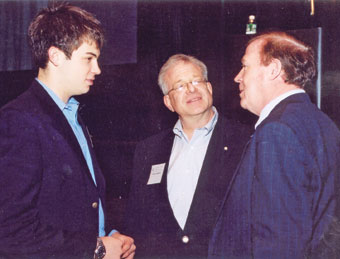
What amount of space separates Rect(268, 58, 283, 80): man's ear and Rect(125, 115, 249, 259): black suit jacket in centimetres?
68

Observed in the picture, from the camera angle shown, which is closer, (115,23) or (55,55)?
(55,55)

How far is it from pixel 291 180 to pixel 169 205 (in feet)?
3.32

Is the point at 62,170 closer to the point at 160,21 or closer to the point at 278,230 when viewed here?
the point at 278,230

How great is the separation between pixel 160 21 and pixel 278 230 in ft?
10.0

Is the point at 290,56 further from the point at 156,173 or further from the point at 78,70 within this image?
the point at 156,173

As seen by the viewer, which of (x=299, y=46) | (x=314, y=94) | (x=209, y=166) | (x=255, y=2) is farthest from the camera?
(x=255, y=2)

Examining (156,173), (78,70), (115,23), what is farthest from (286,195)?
(115,23)

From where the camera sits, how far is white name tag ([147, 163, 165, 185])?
7.09 feet

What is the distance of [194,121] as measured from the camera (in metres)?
2.27

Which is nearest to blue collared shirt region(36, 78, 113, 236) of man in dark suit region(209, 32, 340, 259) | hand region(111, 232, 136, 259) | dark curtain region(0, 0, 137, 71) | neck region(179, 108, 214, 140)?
hand region(111, 232, 136, 259)

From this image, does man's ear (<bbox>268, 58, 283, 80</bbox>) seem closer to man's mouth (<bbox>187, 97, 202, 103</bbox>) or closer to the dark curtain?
man's mouth (<bbox>187, 97, 202, 103</bbox>)

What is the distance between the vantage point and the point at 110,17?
365 centimetres

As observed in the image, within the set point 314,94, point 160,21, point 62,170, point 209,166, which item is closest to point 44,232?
point 62,170

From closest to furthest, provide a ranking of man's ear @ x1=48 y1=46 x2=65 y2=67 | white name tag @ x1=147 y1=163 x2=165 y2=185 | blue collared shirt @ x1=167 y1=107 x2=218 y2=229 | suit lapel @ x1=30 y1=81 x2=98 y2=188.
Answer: suit lapel @ x1=30 y1=81 x2=98 y2=188
man's ear @ x1=48 y1=46 x2=65 y2=67
blue collared shirt @ x1=167 y1=107 x2=218 y2=229
white name tag @ x1=147 y1=163 x2=165 y2=185
